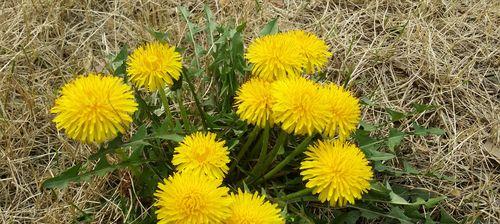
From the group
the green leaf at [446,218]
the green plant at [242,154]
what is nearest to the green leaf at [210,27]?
the green plant at [242,154]

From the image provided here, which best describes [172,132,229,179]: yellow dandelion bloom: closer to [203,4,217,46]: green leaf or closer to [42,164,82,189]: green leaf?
[42,164,82,189]: green leaf

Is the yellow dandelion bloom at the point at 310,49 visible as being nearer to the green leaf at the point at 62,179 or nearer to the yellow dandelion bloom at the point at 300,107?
the yellow dandelion bloom at the point at 300,107

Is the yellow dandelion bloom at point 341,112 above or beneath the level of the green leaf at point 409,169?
above

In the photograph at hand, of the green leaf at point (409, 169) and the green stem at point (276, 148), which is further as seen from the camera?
the green leaf at point (409, 169)

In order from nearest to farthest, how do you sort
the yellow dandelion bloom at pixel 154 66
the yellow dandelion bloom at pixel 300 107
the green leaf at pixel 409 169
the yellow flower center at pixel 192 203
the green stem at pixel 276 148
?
the yellow flower center at pixel 192 203 → the yellow dandelion bloom at pixel 300 107 → the yellow dandelion bloom at pixel 154 66 → the green stem at pixel 276 148 → the green leaf at pixel 409 169

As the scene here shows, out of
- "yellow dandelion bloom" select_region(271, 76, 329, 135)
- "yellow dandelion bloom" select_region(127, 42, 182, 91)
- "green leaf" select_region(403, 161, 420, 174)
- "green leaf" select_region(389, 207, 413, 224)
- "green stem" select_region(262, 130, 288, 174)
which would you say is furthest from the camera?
"green leaf" select_region(403, 161, 420, 174)

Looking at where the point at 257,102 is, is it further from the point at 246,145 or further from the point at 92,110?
the point at 92,110

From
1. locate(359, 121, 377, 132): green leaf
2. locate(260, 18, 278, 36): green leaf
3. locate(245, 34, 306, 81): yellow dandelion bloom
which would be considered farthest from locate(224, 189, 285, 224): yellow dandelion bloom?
locate(260, 18, 278, 36): green leaf

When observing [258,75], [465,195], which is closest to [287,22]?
[258,75]

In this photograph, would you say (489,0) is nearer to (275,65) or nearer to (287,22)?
(287,22)
